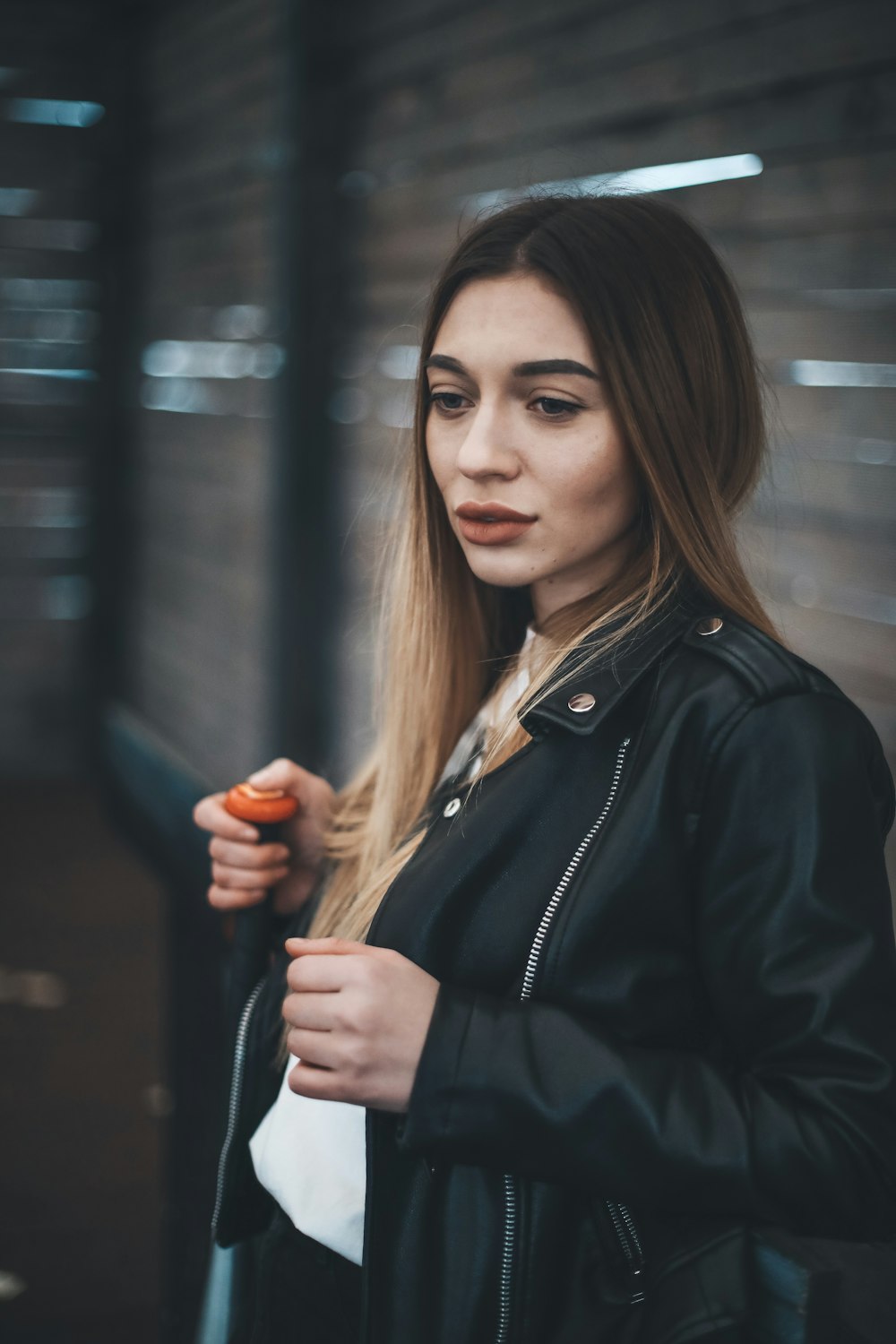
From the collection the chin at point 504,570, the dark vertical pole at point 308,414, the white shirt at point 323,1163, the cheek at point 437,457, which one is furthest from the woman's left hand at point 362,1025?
the dark vertical pole at point 308,414

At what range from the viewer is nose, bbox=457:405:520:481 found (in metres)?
1.13

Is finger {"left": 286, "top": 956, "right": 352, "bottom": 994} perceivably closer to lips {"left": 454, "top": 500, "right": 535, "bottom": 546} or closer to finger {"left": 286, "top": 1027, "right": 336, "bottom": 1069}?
finger {"left": 286, "top": 1027, "right": 336, "bottom": 1069}

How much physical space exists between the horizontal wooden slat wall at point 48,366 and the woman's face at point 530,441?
16.8ft

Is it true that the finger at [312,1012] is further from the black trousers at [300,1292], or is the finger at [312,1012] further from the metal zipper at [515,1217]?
the black trousers at [300,1292]

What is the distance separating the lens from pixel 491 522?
1.17 m

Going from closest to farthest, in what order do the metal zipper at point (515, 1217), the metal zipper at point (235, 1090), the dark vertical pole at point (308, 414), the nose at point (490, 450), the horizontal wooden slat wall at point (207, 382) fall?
1. the metal zipper at point (515, 1217)
2. the nose at point (490, 450)
3. the metal zipper at point (235, 1090)
4. the dark vertical pole at point (308, 414)
5. the horizontal wooden slat wall at point (207, 382)

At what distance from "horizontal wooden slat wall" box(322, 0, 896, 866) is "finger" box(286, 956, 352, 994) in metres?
0.75

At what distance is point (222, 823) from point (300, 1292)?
1.60 feet

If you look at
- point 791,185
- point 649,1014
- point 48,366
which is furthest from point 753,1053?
point 48,366

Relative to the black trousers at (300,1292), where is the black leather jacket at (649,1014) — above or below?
above

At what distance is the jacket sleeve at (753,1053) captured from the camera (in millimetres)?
922

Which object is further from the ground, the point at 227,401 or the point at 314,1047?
the point at 227,401

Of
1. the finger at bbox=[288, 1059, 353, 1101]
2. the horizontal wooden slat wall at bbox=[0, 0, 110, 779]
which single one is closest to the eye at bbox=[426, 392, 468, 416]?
the finger at bbox=[288, 1059, 353, 1101]

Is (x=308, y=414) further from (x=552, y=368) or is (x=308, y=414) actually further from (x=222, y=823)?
(x=552, y=368)
